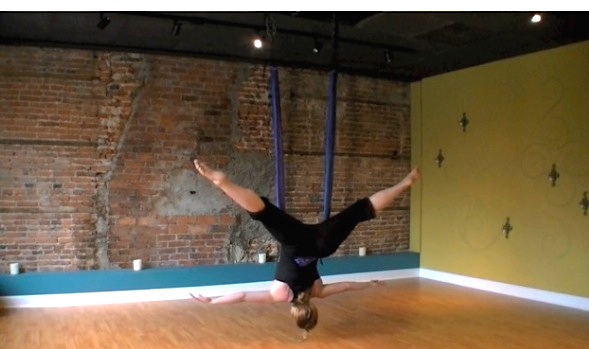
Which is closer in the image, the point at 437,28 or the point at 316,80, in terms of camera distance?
the point at 437,28

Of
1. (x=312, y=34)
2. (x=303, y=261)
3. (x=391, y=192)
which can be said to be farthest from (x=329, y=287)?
(x=312, y=34)

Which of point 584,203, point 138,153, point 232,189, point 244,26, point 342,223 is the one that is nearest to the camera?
point 232,189

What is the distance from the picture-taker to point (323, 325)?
5.30 metres

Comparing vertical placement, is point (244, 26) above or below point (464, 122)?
above

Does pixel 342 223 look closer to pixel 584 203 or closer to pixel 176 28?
pixel 176 28

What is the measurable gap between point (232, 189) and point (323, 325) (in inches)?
83.0

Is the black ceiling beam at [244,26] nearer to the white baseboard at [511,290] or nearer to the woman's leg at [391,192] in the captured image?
the woman's leg at [391,192]

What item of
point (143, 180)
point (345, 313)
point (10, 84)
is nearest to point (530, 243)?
point (345, 313)

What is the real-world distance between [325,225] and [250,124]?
2.89 metres

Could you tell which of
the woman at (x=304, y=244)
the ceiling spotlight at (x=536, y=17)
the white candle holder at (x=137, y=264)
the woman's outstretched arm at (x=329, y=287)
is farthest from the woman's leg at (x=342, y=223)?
the white candle holder at (x=137, y=264)

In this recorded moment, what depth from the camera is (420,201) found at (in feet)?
27.2

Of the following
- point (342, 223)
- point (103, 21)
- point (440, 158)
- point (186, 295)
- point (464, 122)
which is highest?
point (103, 21)

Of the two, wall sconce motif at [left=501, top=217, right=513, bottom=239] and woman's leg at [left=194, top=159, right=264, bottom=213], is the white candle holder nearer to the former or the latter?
woman's leg at [left=194, top=159, right=264, bottom=213]
